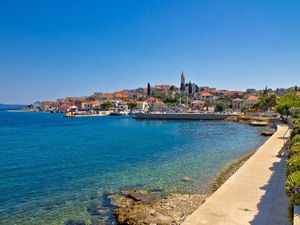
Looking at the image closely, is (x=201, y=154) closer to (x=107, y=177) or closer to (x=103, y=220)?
(x=107, y=177)

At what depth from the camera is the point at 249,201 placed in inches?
501

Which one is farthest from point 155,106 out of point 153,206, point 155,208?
point 155,208

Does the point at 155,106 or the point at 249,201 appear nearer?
the point at 249,201

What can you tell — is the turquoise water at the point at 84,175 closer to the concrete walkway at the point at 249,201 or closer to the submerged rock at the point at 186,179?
the submerged rock at the point at 186,179

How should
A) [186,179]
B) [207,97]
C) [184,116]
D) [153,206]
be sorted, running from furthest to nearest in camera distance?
[207,97]
[184,116]
[186,179]
[153,206]

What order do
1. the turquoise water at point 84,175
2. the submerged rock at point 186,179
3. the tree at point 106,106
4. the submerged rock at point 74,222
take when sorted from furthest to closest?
the tree at point 106,106 < the submerged rock at point 186,179 < the turquoise water at point 84,175 < the submerged rock at point 74,222

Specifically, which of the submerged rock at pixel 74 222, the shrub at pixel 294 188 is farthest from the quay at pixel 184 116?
the shrub at pixel 294 188

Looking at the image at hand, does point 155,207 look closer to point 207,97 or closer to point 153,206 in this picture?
point 153,206

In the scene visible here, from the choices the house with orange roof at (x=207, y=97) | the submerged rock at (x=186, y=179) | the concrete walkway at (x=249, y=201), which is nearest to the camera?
the concrete walkway at (x=249, y=201)

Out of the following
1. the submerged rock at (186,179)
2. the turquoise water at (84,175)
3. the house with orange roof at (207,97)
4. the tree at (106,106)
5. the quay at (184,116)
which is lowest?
the turquoise water at (84,175)

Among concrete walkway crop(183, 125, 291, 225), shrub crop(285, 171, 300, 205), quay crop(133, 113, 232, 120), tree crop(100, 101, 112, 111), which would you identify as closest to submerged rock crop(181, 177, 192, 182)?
concrete walkway crop(183, 125, 291, 225)

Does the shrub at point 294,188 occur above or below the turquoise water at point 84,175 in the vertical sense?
above

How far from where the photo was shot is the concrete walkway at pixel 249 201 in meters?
10.6

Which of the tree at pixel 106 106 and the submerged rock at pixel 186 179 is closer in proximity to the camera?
the submerged rock at pixel 186 179
